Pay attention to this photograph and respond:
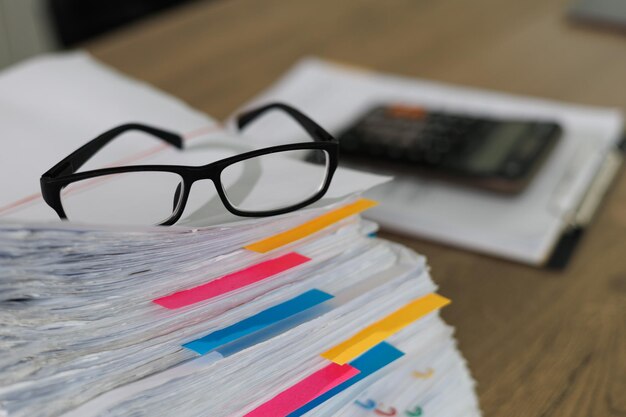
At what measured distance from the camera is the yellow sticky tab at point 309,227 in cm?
42

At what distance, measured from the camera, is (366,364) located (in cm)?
43

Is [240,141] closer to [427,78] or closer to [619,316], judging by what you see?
[619,316]

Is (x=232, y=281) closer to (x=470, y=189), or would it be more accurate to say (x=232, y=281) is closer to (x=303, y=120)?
(x=303, y=120)

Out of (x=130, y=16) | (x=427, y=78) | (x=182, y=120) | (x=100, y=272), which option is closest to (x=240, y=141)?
(x=182, y=120)

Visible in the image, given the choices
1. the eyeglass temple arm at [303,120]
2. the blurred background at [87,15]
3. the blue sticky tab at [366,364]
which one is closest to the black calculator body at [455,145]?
the eyeglass temple arm at [303,120]

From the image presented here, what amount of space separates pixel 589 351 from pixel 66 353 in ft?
1.30

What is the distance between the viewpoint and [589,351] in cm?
56

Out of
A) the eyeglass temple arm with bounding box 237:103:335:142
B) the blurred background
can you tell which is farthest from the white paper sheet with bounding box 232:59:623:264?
the blurred background

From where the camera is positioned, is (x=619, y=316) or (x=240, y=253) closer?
(x=240, y=253)

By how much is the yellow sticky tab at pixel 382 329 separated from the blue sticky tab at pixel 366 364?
0.04ft

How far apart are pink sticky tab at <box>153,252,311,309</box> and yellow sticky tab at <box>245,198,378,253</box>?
0.01m

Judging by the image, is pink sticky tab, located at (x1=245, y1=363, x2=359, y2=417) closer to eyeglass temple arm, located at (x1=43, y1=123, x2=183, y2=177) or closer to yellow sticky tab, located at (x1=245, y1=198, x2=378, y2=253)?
yellow sticky tab, located at (x1=245, y1=198, x2=378, y2=253)

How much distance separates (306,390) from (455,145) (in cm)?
41

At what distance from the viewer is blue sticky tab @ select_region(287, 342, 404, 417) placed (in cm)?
41
